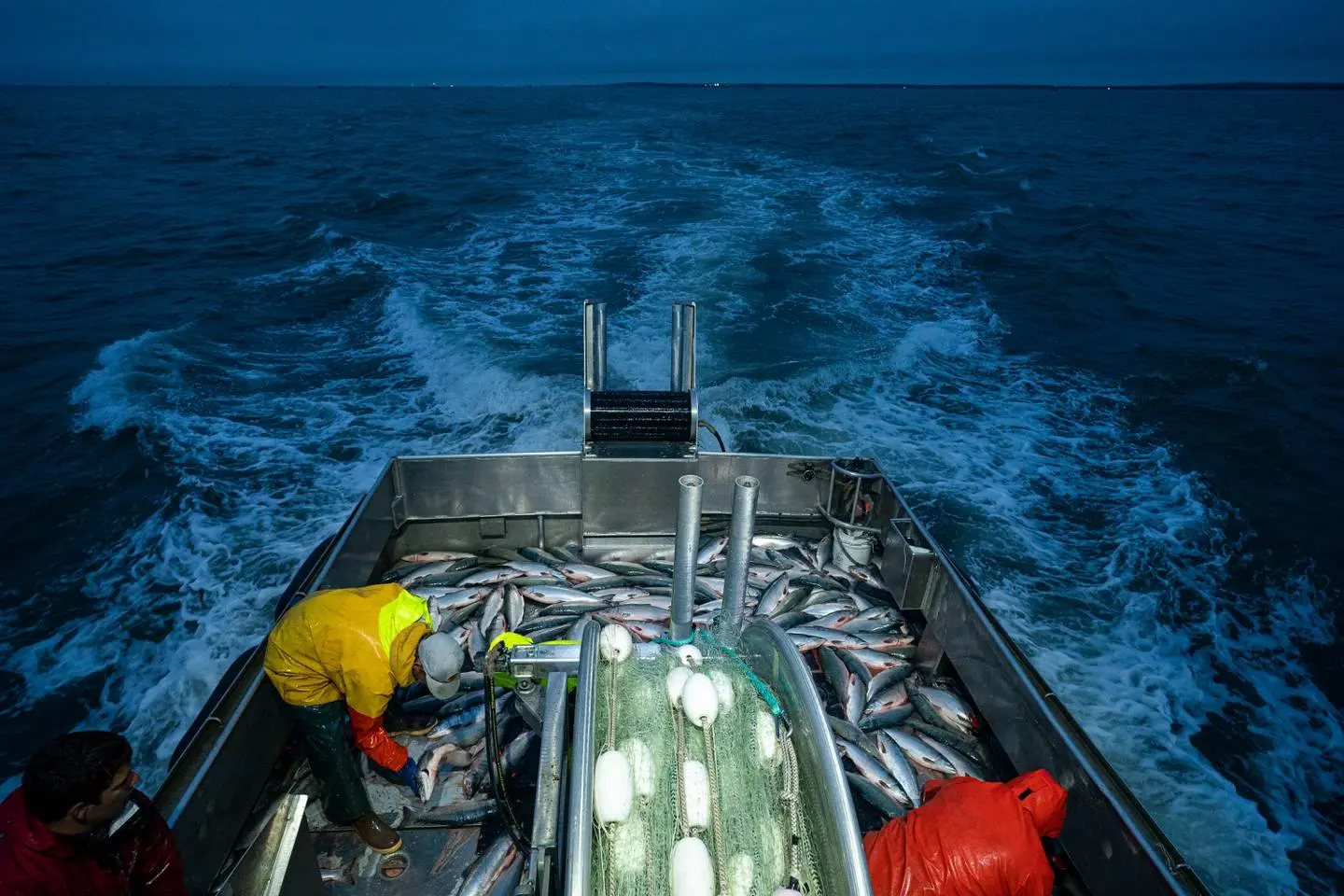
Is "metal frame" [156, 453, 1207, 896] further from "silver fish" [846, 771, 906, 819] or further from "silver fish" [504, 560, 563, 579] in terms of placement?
"silver fish" [846, 771, 906, 819]

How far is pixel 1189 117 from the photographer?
76.2 m

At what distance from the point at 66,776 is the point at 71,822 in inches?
8.1

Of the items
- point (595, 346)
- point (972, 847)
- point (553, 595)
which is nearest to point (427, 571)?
point (553, 595)

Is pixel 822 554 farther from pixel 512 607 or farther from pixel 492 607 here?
pixel 492 607

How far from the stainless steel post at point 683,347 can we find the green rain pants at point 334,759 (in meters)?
3.85

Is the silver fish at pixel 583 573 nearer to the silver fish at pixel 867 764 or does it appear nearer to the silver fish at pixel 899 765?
the silver fish at pixel 867 764

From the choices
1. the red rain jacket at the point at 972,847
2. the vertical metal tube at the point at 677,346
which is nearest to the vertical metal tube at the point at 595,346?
the vertical metal tube at the point at 677,346

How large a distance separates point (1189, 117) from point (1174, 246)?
2827 inches

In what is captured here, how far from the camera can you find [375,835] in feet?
13.3

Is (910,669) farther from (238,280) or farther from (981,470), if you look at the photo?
(238,280)

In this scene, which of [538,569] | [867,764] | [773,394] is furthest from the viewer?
[773,394]

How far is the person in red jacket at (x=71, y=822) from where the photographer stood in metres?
2.38

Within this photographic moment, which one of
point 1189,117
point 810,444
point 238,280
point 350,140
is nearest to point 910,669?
point 810,444

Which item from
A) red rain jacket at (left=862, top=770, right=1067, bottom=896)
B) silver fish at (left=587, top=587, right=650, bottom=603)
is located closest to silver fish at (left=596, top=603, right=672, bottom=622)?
silver fish at (left=587, top=587, right=650, bottom=603)
